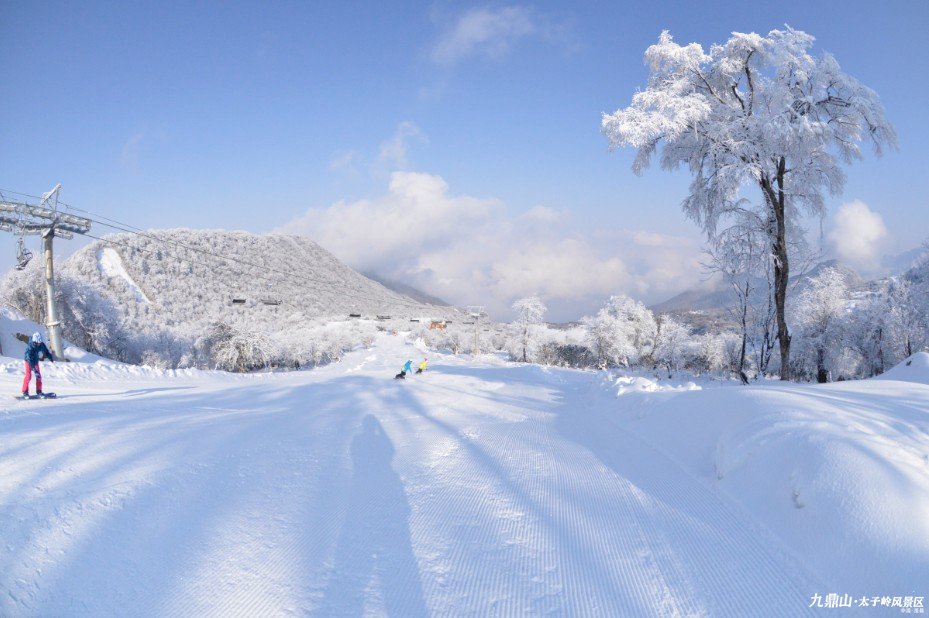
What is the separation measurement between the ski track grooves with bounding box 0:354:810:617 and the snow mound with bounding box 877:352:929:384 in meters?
6.51

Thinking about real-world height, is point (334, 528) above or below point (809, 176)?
below

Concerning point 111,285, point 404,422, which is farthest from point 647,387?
point 111,285

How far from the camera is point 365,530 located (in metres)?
3.52

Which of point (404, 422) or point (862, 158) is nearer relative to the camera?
point (404, 422)

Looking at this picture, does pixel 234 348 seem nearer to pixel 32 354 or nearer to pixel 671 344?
pixel 32 354

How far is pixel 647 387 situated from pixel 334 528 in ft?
26.2

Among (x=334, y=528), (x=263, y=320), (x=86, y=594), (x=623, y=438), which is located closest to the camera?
(x=86, y=594)

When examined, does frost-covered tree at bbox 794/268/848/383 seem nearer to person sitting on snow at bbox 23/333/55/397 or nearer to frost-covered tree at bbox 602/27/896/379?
frost-covered tree at bbox 602/27/896/379

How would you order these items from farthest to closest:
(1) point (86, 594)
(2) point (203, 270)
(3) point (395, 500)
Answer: (2) point (203, 270)
(3) point (395, 500)
(1) point (86, 594)

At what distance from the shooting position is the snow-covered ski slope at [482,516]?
273cm

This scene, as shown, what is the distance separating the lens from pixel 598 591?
276cm

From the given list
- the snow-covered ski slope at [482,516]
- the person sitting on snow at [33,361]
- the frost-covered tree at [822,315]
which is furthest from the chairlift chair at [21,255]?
the frost-covered tree at [822,315]

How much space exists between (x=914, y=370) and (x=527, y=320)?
170 feet

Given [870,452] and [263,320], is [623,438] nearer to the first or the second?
[870,452]
